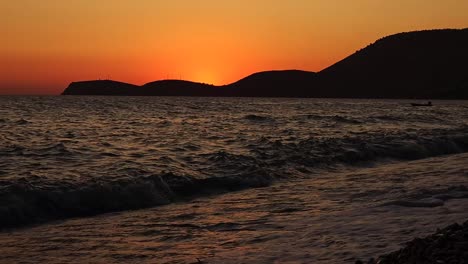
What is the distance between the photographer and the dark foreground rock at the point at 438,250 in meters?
6.20

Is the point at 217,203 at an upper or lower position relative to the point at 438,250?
lower

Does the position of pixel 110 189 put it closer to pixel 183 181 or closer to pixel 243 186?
pixel 183 181

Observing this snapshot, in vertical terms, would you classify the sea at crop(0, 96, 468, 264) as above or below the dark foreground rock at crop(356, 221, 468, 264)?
below

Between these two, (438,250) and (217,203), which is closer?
(438,250)

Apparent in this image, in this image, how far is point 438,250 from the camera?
6.50m

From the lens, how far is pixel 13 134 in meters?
32.4

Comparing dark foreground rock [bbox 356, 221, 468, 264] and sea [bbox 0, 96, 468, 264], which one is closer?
dark foreground rock [bbox 356, 221, 468, 264]

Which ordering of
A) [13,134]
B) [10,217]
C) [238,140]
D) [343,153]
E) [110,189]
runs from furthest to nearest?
[13,134]
[238,140]
[343,153]
[110,189]
[10,217]

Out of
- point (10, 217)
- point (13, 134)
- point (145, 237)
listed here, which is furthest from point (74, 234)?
point (13, 134)

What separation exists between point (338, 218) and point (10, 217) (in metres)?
6.91

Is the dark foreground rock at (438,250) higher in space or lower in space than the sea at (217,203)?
higher

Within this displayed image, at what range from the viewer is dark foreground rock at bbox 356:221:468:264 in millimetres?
6195

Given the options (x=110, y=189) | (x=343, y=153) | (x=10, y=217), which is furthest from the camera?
(x=343, y=153)

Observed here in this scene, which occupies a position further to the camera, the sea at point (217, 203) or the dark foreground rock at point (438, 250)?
the sea at point (217, 203)
